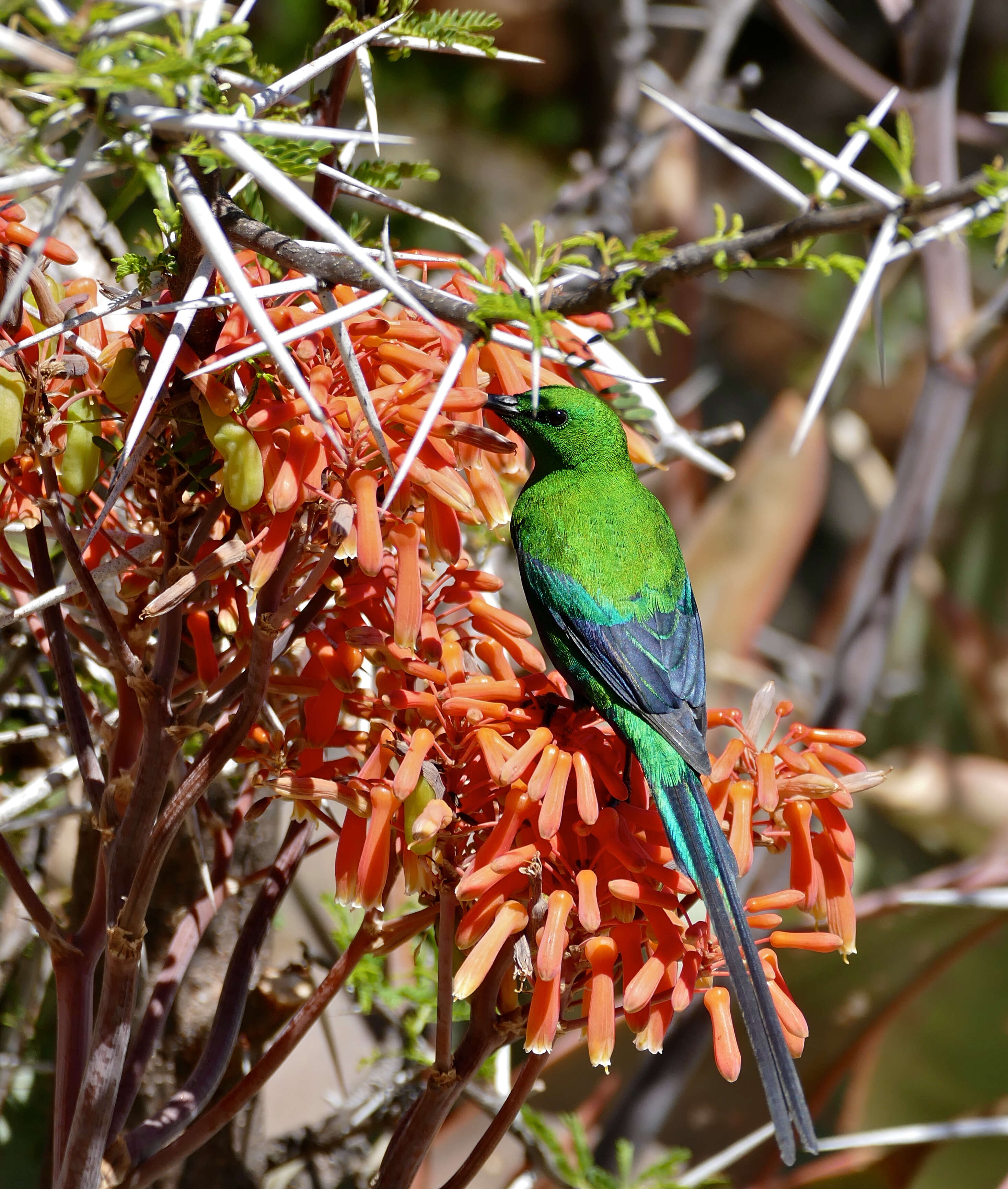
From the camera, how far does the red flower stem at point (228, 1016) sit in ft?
1.95

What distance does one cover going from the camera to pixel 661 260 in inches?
18.7

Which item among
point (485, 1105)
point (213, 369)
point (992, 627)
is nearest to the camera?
point (213, 369)

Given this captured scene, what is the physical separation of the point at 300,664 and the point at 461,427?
0.21 meters

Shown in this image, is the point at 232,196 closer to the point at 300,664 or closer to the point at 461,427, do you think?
the point at 461,427

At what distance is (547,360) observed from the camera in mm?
625

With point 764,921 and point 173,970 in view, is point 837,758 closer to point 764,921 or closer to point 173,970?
point 764,921

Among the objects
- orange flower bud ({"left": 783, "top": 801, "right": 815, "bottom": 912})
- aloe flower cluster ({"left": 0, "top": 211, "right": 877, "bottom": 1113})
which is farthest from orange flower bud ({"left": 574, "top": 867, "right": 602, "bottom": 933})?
orange flower bud ({"left": 783, "top": 801, "right": 815, "bottom": 912})

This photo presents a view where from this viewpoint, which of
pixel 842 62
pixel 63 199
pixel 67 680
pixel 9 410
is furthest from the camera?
pixel 842 62

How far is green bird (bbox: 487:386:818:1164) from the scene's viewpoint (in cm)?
60

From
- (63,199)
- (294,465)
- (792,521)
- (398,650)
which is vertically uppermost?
(63,199)

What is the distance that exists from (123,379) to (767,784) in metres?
0.34

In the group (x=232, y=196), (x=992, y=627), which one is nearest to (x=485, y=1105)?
(x=232, y=196)

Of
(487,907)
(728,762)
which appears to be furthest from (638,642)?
(487,907)

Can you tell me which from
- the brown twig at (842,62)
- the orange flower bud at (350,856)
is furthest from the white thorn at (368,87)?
the brown twig at (842,62)
